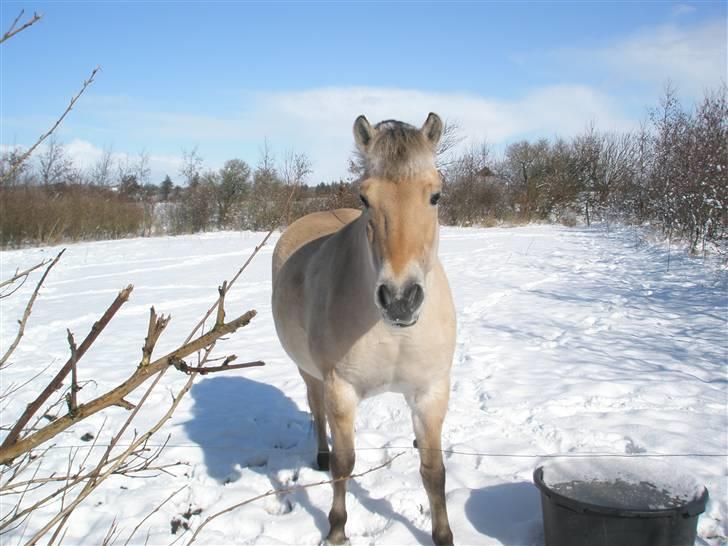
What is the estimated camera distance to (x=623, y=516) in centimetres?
229

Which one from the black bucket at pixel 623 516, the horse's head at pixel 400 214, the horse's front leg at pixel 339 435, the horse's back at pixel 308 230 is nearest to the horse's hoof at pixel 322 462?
the horse's front leg at pixel 339 435

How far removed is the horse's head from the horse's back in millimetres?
1771

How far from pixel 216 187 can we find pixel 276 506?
74.8ft

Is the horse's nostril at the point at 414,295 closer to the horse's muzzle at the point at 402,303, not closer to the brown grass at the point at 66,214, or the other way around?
the horse's muzzle at the point at 402,303

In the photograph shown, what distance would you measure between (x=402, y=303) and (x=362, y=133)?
1.00 meters

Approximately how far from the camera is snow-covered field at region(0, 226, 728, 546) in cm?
309

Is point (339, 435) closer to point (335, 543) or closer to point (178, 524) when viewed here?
point (335, 543)

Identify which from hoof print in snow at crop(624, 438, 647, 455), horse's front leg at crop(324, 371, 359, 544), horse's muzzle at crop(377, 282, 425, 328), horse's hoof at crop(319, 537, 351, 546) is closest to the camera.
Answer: horse's muzzle at crop(377, 282, 425, 328)

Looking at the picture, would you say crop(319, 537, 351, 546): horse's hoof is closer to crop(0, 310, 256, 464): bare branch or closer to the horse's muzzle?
the horse's muzzle

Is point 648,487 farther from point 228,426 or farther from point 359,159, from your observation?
point 228,426

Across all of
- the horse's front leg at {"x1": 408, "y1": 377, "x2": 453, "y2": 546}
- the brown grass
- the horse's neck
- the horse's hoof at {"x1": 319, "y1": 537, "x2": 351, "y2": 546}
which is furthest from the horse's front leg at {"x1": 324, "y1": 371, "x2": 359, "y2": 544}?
the brown grass

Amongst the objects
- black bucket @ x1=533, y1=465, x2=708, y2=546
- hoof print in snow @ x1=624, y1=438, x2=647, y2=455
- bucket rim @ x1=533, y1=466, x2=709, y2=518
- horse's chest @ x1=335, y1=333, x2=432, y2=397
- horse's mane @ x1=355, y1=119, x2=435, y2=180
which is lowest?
hoof print in snow @ x1=624, y1=438, x2=647, y2=455

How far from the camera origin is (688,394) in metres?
4.40

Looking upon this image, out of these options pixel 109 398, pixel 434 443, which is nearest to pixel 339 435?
pixel 434 443
